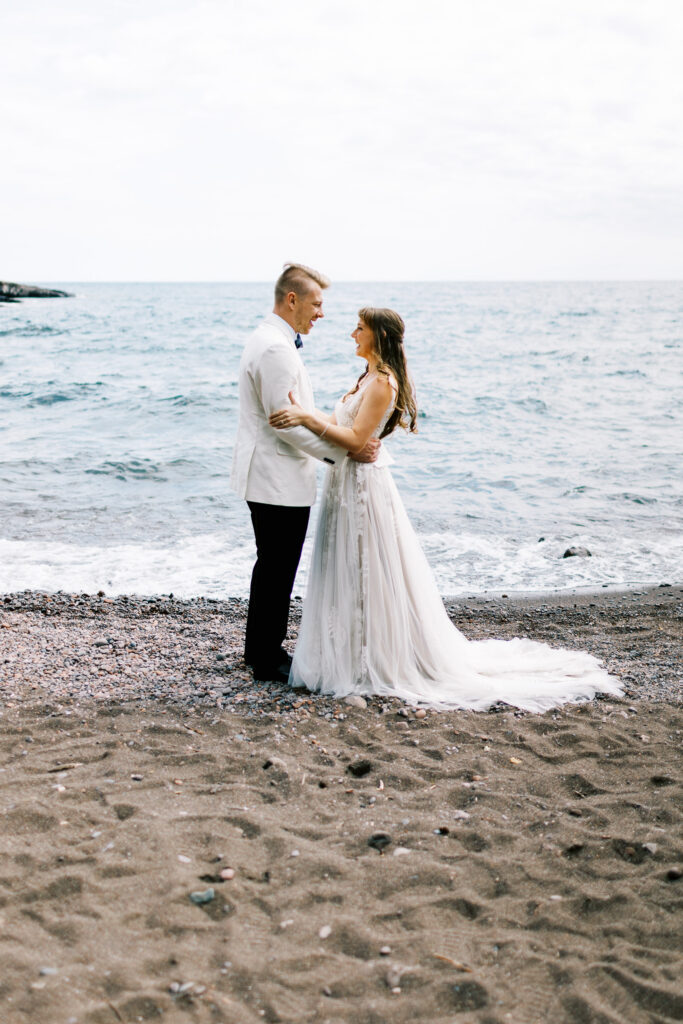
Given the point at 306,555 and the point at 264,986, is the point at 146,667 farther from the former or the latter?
the point at 306,555

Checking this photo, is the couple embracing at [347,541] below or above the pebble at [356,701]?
above

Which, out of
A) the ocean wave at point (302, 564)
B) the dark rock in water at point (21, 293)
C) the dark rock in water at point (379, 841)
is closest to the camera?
the dark rock in water at point (379, 841)

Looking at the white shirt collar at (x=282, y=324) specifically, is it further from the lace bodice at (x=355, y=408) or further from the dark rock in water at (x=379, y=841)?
the dark rock in water at (x=379, y=841)

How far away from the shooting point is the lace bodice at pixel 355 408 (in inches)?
201

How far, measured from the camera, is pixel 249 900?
10.4 feet

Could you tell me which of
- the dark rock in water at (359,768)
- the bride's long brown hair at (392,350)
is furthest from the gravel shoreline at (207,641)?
the bride's long brown hair at (392,350)

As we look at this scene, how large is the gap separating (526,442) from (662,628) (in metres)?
10.6

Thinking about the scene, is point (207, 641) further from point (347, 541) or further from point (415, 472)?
point (415, 472)

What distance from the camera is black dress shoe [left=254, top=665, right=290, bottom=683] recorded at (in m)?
5.46

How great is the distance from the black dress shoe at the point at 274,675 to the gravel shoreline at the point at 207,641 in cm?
8

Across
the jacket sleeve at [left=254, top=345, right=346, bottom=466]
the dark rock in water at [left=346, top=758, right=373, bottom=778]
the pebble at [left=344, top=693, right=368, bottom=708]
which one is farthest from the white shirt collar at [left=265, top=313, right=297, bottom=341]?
the dark rock in water at [left=346, top=758, right=373, bottom=778]

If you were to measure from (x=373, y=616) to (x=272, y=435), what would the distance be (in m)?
1.28

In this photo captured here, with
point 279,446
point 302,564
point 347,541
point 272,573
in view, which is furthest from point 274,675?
point 302,564

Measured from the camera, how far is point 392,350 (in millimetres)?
5039
